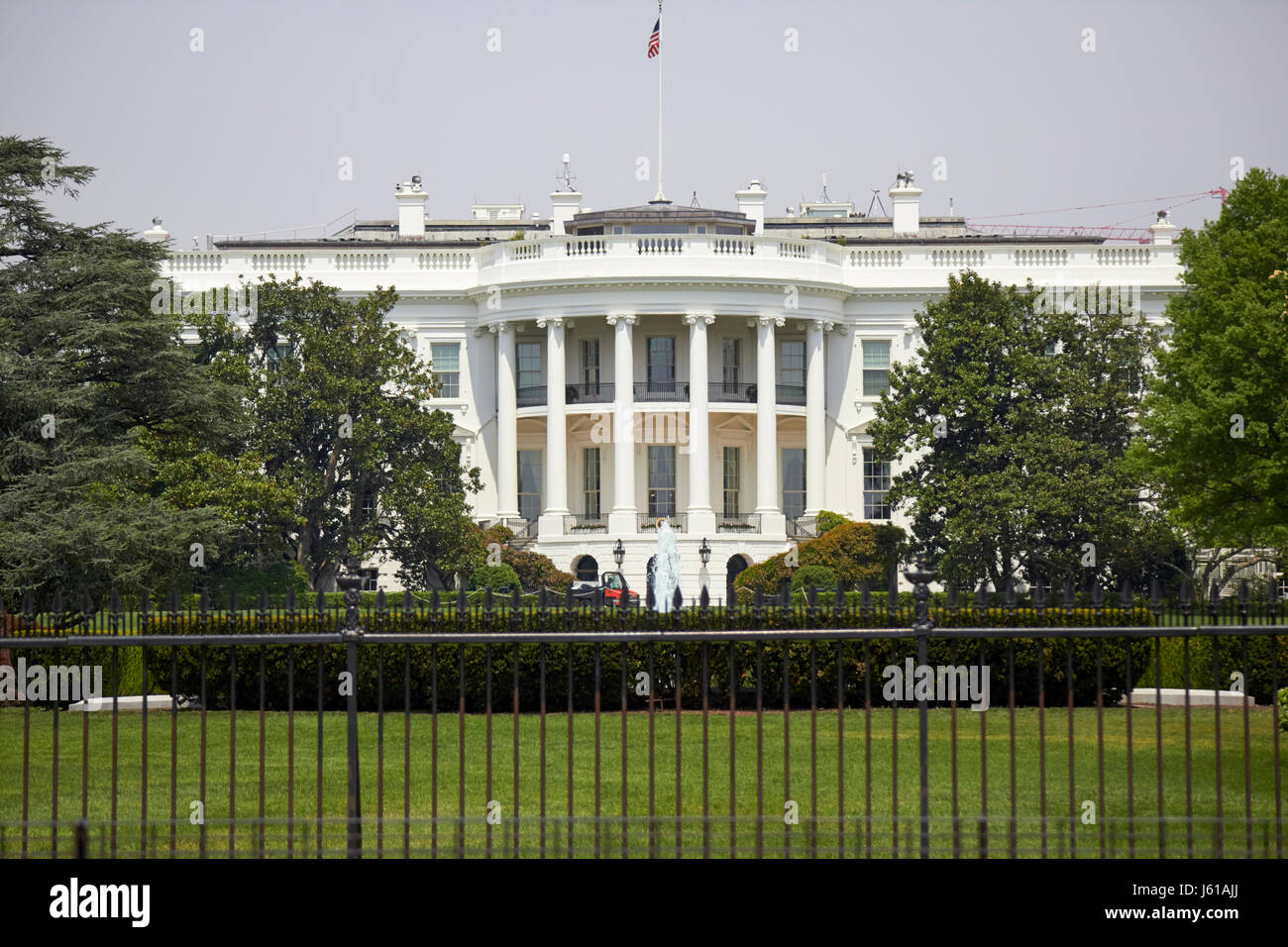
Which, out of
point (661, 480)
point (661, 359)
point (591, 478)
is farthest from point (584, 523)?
point (661, 359)

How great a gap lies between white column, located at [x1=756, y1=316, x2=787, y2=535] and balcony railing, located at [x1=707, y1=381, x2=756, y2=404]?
118 centimetres

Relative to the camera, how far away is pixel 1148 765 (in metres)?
15.9

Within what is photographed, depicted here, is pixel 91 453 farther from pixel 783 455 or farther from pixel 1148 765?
pixel 783 455

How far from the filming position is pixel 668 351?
6072 cm

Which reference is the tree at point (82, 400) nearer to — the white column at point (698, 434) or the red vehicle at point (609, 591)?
the red vehicle at point (609, 591)

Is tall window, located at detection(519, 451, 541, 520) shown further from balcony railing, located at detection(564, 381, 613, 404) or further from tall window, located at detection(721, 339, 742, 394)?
tall window, located at detection(721, 339, 742, 394)

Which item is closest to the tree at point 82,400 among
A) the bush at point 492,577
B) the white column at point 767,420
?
the bush at point 492,577

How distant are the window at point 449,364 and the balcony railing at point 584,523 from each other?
258 inches

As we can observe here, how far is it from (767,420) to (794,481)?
3.44 metres

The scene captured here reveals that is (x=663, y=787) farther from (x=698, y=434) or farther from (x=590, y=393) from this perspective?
(x=590, y=393)

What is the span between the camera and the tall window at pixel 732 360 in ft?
200

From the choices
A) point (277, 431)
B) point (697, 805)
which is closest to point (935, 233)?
point (277, 431)

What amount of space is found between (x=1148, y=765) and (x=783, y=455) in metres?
45.7

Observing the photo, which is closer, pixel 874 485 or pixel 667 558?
pixel 667 558
